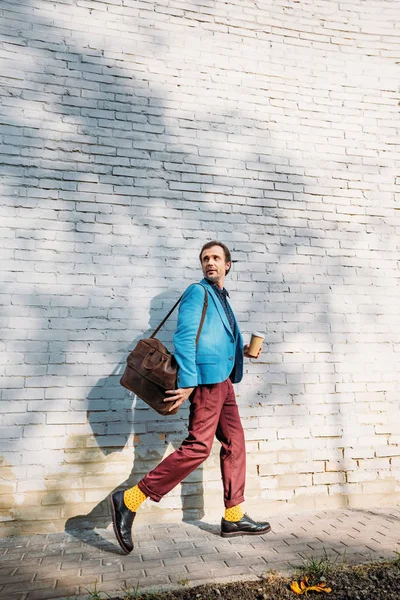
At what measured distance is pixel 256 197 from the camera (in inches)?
154

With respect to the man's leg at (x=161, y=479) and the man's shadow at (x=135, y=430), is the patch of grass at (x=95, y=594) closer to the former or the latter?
the man's leg at (x=161, y=479)

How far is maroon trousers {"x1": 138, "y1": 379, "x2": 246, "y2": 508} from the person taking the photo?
2713 millimetres

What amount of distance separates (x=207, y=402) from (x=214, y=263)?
3.07 ft

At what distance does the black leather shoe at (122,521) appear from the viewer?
263 cm

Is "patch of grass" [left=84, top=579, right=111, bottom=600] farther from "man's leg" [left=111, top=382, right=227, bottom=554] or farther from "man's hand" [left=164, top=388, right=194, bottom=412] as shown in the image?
"man's hand" [left=164, top=388, right=194, bottom=412]

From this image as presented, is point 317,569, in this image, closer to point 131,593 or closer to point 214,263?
point 131,593

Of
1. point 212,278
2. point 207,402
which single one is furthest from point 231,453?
point 212,278

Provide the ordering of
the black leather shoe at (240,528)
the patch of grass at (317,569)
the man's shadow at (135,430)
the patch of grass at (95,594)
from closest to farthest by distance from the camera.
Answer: the patch of grass at (95,594), the patch of grass at (317,569), the black leather shoe at (240,528), the man's shadow at (135,430)

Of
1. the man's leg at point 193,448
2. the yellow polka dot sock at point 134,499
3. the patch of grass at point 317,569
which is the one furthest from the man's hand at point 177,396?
the patch of grass at point 317,569

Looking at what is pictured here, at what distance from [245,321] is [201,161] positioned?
1.42 metres

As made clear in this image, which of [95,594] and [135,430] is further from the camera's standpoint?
[135,430]

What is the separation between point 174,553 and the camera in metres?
2.70

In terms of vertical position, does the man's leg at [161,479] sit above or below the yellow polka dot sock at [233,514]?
above

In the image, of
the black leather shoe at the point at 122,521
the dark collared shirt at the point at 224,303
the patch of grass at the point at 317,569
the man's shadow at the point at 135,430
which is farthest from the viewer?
the man's shadow at the point at 135,430
